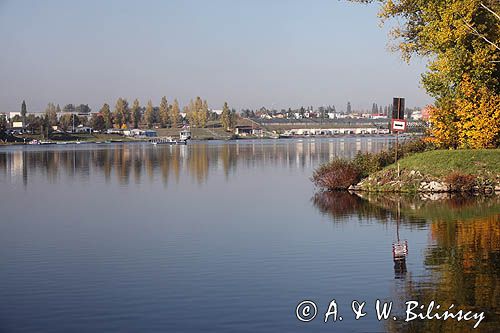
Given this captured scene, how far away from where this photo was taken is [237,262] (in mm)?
16750

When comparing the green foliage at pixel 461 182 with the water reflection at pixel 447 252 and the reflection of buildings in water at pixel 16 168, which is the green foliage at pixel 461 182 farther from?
the reflection of buildings in water at pixel 16 168

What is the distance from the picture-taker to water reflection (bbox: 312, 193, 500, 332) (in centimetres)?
1204

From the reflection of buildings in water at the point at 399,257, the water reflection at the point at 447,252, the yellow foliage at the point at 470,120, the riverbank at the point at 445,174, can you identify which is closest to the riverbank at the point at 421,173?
the riverbank at the point at 445,174

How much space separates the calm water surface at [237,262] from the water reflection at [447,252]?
4 centimetres

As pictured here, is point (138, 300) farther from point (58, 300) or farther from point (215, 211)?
point (215, 211)

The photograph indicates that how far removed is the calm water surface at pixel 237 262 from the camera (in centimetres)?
1216

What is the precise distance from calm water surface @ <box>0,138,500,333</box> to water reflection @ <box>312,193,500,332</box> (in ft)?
0.12

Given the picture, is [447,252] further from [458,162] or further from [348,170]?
[348,170]

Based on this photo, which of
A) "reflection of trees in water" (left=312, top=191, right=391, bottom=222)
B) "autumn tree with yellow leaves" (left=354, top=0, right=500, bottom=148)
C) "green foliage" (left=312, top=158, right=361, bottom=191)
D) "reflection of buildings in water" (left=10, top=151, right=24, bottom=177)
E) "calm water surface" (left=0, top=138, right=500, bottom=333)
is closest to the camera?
"calm water surface" (left=0, top=138, right=500, bottom=333)

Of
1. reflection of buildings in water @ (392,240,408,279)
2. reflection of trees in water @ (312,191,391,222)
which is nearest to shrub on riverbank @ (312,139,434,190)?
reflection of trees in water @ (312,191,391,222)

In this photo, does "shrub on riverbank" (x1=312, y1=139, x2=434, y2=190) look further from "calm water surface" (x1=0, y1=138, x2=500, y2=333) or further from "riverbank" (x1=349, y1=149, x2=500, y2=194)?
"calm water surface" (x1=0, y1=138, x2=500, y2=333)

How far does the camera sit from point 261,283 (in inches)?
571

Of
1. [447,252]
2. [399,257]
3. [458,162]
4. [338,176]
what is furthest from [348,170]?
[399,257]

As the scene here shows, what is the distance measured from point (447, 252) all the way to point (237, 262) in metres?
4.66
